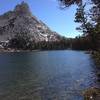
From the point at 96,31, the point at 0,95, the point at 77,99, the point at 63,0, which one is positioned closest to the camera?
the point at 63,0

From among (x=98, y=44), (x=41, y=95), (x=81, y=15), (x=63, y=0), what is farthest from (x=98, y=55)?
(x=41, y=95)

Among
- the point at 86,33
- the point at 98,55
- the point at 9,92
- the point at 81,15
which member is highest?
the point at 81,15

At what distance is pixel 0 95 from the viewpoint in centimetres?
3228

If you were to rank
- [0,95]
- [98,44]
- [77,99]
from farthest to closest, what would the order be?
[0,95], [77,99], [98,44]

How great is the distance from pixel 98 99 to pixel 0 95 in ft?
49.8

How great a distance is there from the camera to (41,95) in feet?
103

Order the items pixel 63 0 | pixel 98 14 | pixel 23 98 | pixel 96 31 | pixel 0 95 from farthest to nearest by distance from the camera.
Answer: pixel 0 95 < pixel 23 98 < pixel 96 31 < pixel 98 14 < pixel 63 0

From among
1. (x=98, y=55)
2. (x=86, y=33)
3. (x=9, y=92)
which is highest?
(x=86, y=33)

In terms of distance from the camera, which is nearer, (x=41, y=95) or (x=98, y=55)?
(x=98, y=55)

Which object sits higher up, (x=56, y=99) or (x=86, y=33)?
(x=86, y=33)

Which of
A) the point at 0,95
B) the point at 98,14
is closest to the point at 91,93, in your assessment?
the point at 98,14

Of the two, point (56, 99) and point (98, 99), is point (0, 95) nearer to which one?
point (56, 99)

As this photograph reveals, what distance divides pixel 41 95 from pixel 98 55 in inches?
494

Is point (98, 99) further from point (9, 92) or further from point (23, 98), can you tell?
point (9, 92)
